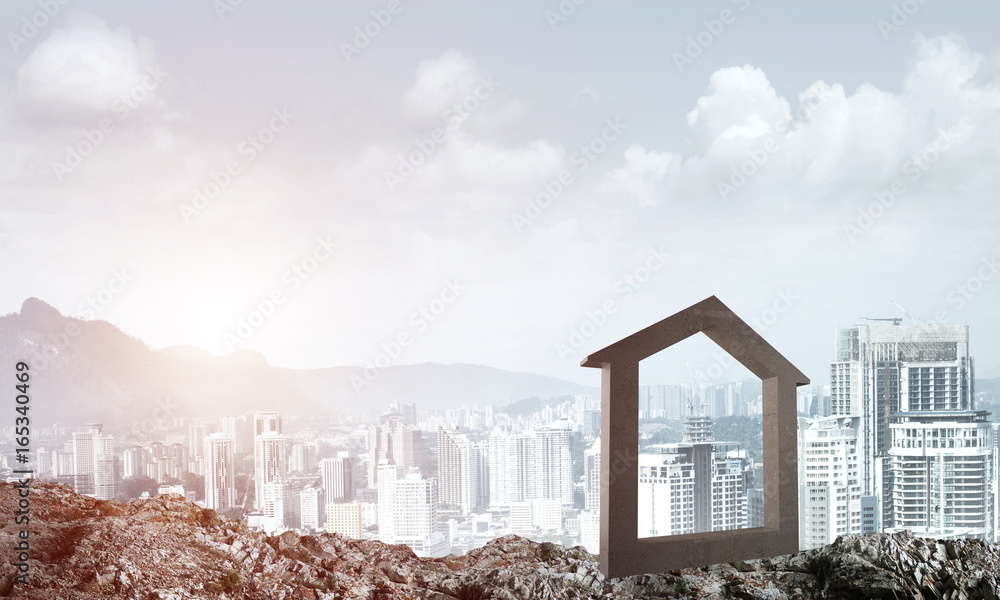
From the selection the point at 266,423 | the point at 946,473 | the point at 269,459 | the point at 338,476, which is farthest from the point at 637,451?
the point at 946,473

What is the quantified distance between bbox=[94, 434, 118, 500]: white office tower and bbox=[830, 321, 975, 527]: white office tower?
10060 mm

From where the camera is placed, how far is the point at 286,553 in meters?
6.20

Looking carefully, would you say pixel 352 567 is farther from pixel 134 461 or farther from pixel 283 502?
pixel 134 461

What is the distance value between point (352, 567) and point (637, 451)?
2736mm

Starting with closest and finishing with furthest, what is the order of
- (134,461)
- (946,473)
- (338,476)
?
(134,461) → (338,476) → (946,473)

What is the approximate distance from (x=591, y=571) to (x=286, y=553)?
8.99 feet

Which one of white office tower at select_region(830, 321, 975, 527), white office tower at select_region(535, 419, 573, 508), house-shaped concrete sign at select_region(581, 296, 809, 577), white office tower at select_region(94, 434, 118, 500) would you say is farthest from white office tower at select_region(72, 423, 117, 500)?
white office tower at select_region(830, 321, 975, 527)

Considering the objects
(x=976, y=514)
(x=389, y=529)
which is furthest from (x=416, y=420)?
(x=976, y=514)

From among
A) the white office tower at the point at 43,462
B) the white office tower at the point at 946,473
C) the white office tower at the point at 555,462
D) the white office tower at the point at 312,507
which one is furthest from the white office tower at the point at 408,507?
the white office tower at the point at 946,473

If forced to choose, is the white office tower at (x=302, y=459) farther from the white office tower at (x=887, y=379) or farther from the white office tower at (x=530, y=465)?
the white office tower at (x=887, y=379)

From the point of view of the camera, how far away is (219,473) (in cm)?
815

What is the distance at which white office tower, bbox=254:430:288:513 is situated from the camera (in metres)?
8.29

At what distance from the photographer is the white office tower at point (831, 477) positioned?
9930 millimetres

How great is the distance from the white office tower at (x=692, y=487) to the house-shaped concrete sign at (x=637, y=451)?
139cm
